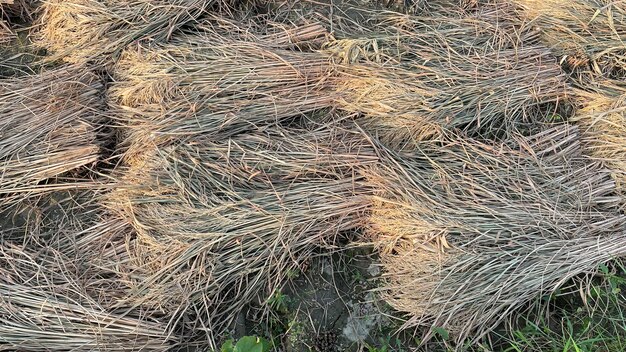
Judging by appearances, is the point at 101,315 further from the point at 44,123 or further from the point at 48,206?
the point at 44,123

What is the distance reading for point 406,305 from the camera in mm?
2189

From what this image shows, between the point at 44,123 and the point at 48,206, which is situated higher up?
the point at 44,123

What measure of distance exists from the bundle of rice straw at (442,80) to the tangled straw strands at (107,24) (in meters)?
0.84

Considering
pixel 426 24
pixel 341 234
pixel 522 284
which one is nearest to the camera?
pixel 522 284

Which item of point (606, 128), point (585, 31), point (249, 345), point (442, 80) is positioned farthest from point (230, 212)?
point (585, 31)

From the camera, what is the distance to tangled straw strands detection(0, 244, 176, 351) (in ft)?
6.82

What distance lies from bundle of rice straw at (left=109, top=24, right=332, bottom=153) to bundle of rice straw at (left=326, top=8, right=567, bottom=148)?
7.9 inches

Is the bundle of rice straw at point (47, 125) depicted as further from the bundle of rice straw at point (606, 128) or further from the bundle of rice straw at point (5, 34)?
the bundle of rice straw at point (606, 128)

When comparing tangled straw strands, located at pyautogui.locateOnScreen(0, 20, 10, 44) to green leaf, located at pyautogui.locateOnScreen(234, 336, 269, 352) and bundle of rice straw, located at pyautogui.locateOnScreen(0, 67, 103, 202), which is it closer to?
bundle of rice straw, located at pyautogui.locateOnScreen(0, 67, 103, 202)

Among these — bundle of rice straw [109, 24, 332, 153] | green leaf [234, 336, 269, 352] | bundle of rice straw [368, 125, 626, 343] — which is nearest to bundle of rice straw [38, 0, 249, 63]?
bundle of rice straw [109, 24, 332, 153]

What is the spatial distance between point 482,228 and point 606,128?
0.87 metres

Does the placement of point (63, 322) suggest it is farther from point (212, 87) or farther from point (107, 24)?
point (107, 24)

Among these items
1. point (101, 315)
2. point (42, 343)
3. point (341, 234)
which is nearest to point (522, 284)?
point (341, 234)

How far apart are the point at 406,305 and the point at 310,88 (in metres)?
1.12
